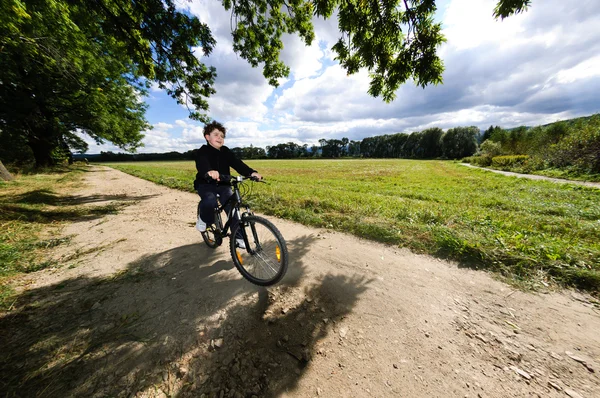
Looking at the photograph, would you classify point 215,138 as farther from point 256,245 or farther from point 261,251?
point 261,251

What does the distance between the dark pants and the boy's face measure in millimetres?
844

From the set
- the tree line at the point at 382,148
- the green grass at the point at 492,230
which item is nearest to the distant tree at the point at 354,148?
the tree line at the point at 382,148

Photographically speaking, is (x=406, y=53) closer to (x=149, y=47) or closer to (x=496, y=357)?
(x=496, y=357)

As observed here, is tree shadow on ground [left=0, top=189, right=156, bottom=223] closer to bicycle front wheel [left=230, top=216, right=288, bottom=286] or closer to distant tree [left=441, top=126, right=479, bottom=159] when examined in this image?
bicycle front wheel [left=230, top=216, right=288, bottom=286]

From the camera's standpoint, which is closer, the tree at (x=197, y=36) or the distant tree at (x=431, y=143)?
the tree at (x=197, y=36)

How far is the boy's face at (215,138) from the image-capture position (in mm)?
3840

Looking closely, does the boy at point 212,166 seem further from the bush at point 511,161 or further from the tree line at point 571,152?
the bush at point 511,161

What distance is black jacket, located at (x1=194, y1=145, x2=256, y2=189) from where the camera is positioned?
3.68 m

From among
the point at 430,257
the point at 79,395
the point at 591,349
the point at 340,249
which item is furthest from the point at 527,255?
the point at 79,395

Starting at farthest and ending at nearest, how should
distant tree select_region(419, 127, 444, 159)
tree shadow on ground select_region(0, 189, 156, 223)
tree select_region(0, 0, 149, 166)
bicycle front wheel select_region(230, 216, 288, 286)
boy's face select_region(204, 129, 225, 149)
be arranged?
distant tree select_region(419, 127, 444, 159) → tree shadow on ground select_region(0, 189, 156, 223) → tree select_region(0, 0, 149, 166) → boy's face select_region(204, 129, 225, 149) → bicycle front wheel select_region(230, 216, 288, 286)

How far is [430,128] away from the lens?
276 feet

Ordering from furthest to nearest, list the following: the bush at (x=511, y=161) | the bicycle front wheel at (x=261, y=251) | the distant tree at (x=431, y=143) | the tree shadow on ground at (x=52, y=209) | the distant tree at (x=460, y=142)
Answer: the distant tree at (x=431, y=143), the distant tree at (x=460, y=142), the bush at (x=511, y=161), the tree shadow on ground at (x=52, y=209), the bicycle front wheel at (x=261, y=251)

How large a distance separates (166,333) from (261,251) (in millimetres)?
1564

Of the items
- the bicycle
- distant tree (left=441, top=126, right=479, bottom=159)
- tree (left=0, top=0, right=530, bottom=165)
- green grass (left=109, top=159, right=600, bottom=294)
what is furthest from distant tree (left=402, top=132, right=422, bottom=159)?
the bicycle
